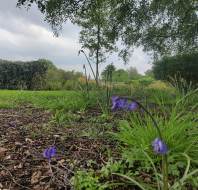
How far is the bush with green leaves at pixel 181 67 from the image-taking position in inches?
1038

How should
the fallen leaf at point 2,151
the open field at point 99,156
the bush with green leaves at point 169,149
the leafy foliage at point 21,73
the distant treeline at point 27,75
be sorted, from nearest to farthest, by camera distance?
the open field at point 99,156, the bush with green leaves at point 169,149, the fallen leaf at point 2,151, the distant treeline at point 27,75, the leafy foliage at point 21,73

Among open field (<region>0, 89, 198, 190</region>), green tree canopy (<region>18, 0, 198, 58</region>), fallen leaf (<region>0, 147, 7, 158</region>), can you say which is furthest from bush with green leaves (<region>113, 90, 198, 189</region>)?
green tree canopy (<region>18, 0, 198, 58</region>)

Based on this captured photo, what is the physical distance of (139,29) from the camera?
688 inches

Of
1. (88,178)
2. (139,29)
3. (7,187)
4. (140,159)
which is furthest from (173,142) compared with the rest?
(139,29)

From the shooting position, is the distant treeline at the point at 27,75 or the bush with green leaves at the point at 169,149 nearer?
the bush with green leaves at the point at 169,149

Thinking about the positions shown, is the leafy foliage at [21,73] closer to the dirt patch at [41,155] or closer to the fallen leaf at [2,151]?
the dirt patch at [41,155]

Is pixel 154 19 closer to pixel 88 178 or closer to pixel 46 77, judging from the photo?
pixel 46 77

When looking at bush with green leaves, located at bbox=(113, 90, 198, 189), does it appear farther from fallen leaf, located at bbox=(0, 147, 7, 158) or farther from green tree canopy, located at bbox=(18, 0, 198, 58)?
green tree canopy, located at bbox=(18, 0, 198, 58)

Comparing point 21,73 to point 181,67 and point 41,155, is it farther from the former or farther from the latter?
point 41,155

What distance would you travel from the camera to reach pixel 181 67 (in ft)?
87.2

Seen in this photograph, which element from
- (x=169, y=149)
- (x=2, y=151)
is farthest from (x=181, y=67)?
(x=169, y=149)

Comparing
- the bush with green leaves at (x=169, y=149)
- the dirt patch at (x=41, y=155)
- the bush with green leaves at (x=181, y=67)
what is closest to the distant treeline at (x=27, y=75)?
the bush with green leaves at (x=181, y=67)

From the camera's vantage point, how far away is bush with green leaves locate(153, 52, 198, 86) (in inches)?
1038

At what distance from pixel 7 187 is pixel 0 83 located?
1882 centimetres
